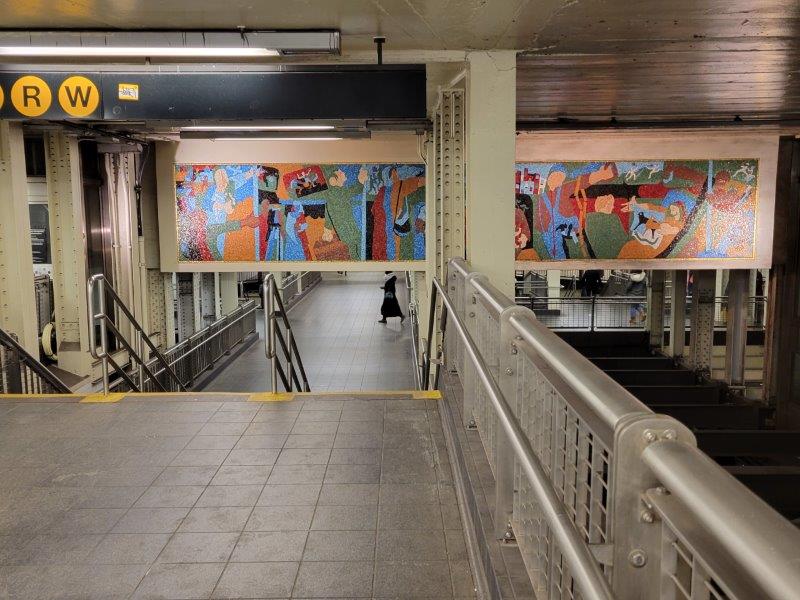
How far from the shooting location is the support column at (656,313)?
1186 centimetres

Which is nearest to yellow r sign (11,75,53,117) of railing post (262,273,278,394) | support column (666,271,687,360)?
railing post (262,273,278,394)

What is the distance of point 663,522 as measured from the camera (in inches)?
45.7

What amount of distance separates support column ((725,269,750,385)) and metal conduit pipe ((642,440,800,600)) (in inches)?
388

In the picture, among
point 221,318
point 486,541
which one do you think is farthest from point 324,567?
point 221,318

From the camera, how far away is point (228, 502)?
3488mm

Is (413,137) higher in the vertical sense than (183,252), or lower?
higher

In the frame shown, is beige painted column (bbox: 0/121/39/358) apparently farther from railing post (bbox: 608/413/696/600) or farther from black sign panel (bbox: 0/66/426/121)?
railing post (bbox: 608/413/696/600)

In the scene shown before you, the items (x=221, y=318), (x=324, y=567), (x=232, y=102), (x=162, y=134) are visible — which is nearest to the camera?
(x=324, y=567)

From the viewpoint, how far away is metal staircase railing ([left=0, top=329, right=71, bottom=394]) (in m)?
5.79

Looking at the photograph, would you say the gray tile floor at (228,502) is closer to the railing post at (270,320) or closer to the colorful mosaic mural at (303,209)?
the railing post at (270,320)

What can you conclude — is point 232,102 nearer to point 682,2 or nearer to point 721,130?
point 682,2

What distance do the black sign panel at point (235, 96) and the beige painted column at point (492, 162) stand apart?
1.26 feet

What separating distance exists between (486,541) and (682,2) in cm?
280

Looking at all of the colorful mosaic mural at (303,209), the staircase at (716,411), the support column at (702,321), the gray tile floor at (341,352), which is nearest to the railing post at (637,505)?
the staircase at (716,411)
